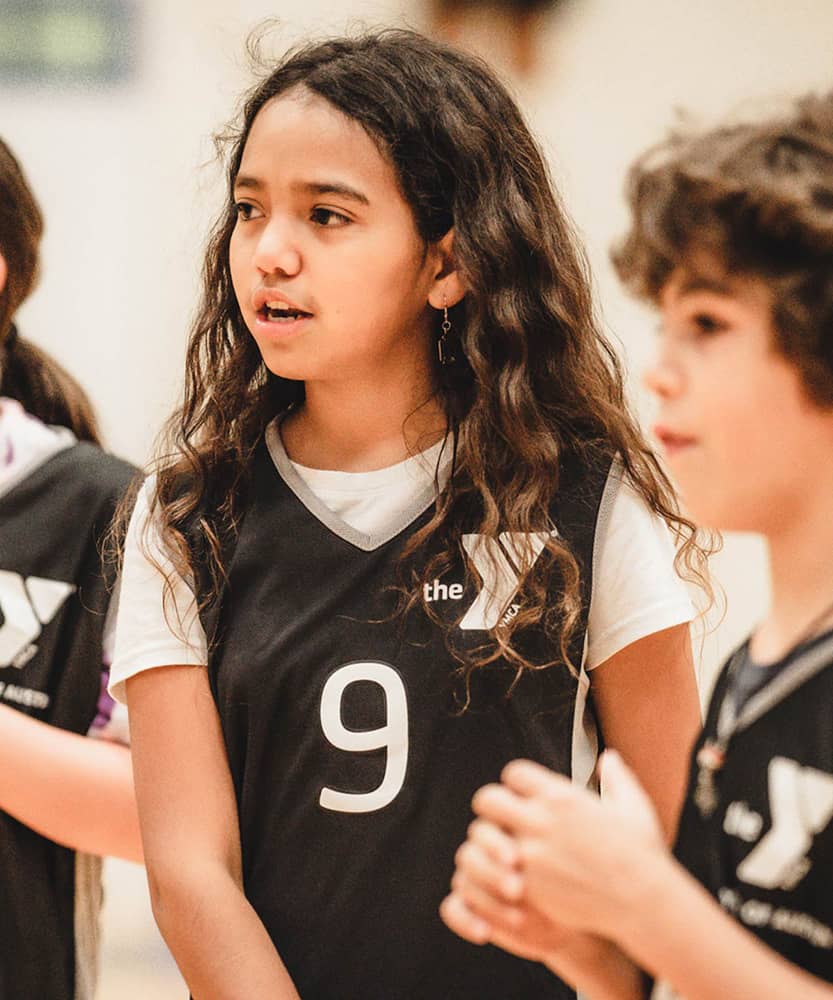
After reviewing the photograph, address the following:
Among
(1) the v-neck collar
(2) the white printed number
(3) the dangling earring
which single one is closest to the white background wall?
(3) the dangling earring

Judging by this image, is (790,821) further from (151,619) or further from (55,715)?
(55,715)

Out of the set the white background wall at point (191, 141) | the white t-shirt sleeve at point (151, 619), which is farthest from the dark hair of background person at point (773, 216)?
the white background wall at point (191, 141)

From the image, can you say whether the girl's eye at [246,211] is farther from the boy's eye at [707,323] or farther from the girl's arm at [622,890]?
the girl's arm at [622,890]

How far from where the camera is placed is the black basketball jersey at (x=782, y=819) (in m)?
0.93

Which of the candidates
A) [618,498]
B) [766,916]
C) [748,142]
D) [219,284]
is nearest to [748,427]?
[748,142]

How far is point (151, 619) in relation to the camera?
1497 millimetres

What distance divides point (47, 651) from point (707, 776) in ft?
3.29

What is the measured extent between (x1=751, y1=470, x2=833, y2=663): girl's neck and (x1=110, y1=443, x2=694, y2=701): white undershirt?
42 cm

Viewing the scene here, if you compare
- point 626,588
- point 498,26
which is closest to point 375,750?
point 626,588

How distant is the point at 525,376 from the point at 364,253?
22 centimetres

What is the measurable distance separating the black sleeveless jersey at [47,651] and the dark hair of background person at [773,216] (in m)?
1.01

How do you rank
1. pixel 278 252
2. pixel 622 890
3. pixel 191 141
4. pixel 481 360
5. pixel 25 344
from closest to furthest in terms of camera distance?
pixel 622 890 → pixel 278 252 → pixel 481 360 → pixel 25 344 → pixel 191 141

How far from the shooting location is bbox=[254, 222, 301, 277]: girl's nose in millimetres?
1407

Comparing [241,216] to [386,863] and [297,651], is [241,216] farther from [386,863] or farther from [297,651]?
[386,863]
